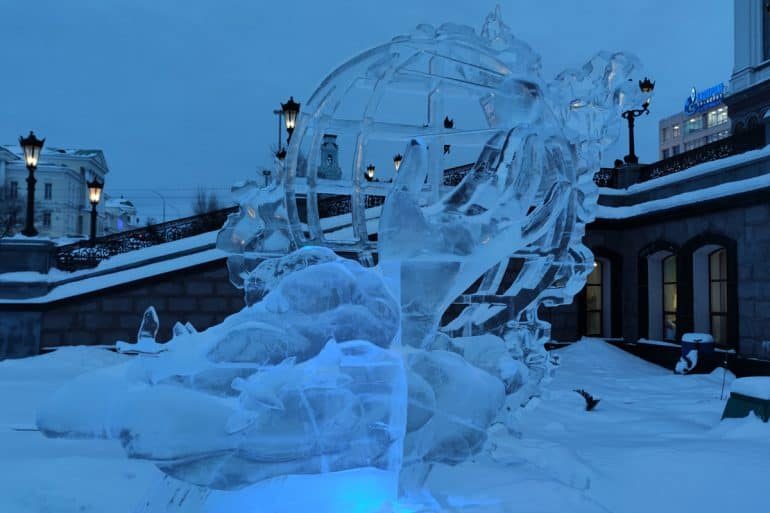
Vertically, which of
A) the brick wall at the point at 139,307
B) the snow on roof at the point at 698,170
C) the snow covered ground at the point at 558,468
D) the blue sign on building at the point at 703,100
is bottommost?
the snow covered ground at the point at 558,468

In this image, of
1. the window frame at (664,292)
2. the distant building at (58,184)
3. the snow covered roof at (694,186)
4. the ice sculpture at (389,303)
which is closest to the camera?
the ice sculpture at (389,303)

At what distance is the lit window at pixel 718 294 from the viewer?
46.9ft

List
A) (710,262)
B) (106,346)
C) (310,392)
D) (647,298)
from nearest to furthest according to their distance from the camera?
Result: 1. (310,392)
2. (106,346)
3. (710,262)
4. (647,298)

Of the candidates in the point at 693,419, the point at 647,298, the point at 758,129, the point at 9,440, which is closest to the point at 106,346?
the point at 9,440

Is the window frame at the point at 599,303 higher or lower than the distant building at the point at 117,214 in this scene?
lower

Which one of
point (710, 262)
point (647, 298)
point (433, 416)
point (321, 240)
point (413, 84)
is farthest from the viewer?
point (647, 298)

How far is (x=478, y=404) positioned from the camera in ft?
13.9

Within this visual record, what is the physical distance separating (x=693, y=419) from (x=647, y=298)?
791 cm

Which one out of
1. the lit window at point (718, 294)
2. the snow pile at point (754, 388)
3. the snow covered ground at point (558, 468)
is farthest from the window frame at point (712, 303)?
the snow pile at point (754, 388)

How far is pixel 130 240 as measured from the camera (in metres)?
16.0

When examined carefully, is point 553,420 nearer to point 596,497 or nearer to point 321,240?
point 596,497

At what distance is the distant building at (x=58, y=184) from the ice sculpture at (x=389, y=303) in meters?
54.8

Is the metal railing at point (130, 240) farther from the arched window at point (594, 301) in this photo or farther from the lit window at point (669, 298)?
the lit window at point (669, 298)

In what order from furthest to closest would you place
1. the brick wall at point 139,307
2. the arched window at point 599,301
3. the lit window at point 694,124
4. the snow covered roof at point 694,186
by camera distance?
the lit window at point 694,124 < the arched window at point 599,301 < the brick wall at point 139,307 < the snow covered roof at point 694,186
